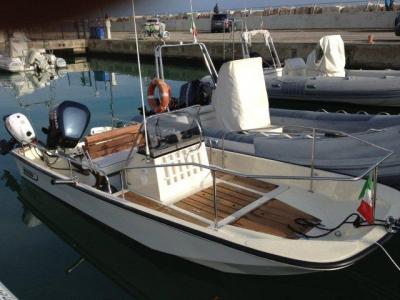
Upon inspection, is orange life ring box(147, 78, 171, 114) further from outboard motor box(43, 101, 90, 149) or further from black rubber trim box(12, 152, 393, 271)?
black rubber trim box(12, 152, 393, 271)

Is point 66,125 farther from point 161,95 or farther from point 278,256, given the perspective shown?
point 278,256

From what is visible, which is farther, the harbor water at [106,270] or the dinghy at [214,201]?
the harbor water at [106,270]

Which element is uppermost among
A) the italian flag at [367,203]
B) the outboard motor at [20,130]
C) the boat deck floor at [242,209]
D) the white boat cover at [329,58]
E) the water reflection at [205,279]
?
the white boat cover at [329,58]

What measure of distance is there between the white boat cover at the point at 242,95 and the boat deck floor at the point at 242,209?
1.50 m

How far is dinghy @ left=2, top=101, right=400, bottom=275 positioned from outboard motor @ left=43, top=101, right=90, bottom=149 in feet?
0.06

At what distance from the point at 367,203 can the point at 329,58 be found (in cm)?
1014

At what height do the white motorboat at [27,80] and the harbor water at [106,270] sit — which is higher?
the white motorboat at [27,80]

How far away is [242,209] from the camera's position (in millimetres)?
5250

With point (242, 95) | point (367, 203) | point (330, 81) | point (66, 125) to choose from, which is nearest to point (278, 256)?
point (367, 203)

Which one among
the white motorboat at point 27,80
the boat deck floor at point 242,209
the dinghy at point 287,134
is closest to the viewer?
the boat deck floor at point 242,209

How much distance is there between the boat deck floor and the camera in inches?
193

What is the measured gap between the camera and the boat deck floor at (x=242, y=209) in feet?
16.1

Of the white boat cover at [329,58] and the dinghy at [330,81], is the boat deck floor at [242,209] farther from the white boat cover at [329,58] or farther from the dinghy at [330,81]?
the white boat cover at [329,58]

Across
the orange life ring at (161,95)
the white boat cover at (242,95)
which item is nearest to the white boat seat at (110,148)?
the white boat cover at (242,95)
